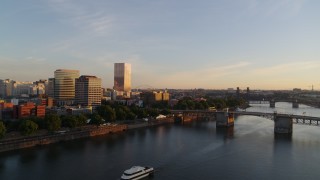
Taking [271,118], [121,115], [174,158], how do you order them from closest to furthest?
[174,158]
[121,115]
[271,118]

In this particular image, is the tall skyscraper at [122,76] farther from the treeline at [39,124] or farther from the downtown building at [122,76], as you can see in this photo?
the treeline at [39,124]

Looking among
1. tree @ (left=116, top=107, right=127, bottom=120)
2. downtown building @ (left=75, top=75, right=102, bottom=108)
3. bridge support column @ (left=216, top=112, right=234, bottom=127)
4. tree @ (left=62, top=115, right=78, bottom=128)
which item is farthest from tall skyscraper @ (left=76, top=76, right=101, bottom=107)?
tree @ (left=62, top=115, right=78, bottom=128)

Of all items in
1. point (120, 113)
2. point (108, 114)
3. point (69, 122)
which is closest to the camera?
point (69, 122)

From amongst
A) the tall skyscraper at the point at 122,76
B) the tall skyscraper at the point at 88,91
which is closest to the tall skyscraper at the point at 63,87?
the tall skyscraper at the point at 88,91

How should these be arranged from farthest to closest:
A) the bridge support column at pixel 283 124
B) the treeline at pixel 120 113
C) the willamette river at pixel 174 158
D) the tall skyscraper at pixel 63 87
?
the tall skyscraper at pixel 63 87, the treeline at pixel 120 113, the bridge support column at pixel 283 124, the willamette river at pixel 174 158

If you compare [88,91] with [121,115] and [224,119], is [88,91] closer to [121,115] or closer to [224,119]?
[121,115]

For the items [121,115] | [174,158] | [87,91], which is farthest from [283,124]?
[87,91]
